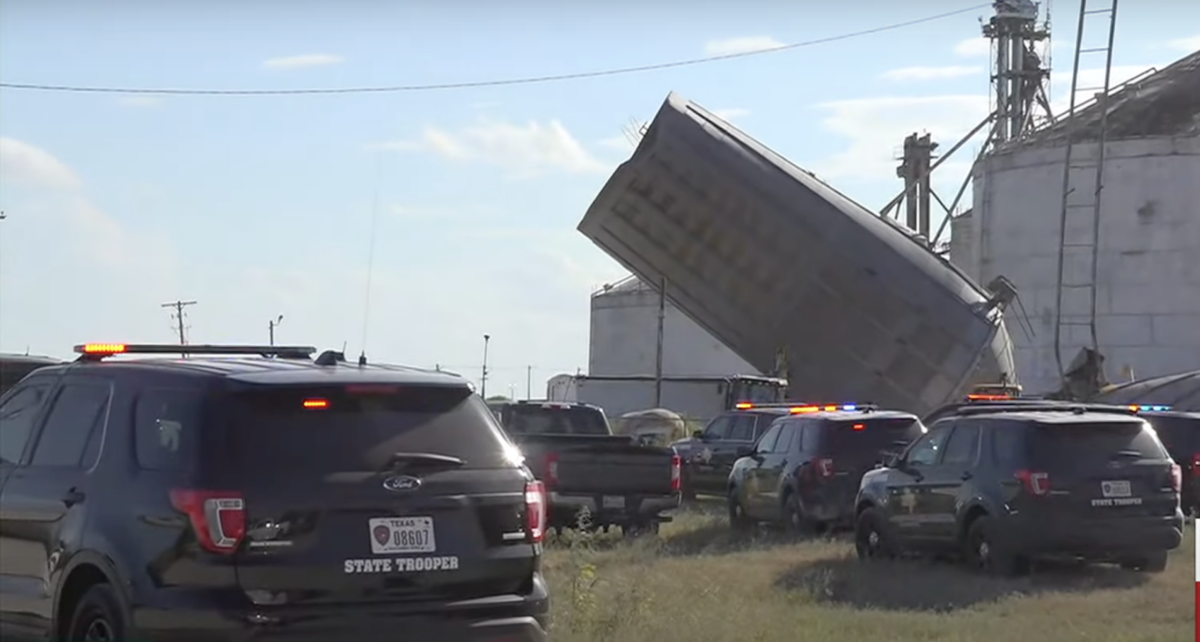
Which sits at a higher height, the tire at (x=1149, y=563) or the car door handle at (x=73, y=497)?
the car door handle at (x=73, y=497)

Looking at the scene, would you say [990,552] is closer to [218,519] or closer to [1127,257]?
[218,519]

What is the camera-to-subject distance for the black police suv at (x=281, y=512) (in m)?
7.60

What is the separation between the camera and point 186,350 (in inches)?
370

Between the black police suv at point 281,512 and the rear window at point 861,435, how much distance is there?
12670 millimetres

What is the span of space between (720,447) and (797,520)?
20.0 feet

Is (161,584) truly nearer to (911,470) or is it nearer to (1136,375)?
(911,470)

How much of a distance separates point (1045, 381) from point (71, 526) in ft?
143

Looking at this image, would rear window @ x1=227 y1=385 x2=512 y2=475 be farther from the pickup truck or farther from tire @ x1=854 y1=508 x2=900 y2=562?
the pickup truck

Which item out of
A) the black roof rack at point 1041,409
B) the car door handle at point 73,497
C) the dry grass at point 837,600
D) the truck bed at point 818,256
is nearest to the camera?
the car door handle at point 73,497

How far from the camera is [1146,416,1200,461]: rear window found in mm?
21984

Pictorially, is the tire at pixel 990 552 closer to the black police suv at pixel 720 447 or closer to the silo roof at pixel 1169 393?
the black police suv at pixel 720 447

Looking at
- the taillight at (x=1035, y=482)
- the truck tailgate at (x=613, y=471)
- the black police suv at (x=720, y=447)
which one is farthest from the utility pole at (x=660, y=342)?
the taillight at (x=1035, y=482)

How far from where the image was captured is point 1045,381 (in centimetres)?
4950

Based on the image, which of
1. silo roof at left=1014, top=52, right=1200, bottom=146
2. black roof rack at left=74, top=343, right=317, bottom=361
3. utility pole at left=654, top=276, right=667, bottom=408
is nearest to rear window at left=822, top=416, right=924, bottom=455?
black roof rack at left=74, top=343, right=317, bottom=361
